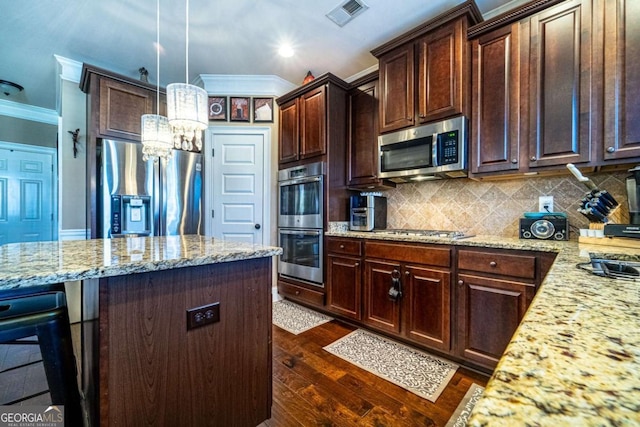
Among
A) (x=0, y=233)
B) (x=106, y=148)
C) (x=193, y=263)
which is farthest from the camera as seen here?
(x=0, y=233)

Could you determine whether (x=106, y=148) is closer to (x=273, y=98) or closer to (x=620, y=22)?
(x=273, y=98)

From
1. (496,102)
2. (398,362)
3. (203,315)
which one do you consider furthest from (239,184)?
(496,102)

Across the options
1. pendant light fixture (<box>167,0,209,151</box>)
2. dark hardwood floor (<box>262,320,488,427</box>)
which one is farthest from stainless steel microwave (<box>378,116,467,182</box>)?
pendant light fixture (<box>167,0,209,151</box>)

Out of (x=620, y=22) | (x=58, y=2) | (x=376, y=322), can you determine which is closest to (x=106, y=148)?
(x=58, y=2)

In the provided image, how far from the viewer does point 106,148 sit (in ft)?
8.94

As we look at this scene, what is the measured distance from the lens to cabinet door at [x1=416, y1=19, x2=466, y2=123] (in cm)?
213

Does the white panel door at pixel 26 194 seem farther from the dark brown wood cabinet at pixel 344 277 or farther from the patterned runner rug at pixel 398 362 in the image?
the patterned runner rug at pixel 398 362

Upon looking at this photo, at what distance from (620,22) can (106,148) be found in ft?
13.1

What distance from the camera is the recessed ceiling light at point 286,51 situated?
2825mm

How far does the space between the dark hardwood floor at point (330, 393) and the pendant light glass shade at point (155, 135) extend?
1596mm

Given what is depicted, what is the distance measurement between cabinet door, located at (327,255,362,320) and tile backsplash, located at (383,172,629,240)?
2.37 feet

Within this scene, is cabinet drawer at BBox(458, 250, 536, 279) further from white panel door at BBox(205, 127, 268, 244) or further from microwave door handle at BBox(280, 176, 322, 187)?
white panel door at BBox(205, 127, 268, 244)

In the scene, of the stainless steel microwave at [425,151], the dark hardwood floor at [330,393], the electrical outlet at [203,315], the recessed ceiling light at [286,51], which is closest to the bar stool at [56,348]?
the electrical outlet at [203,315]

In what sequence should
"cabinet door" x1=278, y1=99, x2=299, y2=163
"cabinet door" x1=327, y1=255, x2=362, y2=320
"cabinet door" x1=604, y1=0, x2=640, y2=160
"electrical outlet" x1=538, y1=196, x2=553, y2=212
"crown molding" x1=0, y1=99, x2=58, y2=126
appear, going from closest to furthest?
"cabinet door" x1=604, y1=0, x2=640, y2=160
"electrical outlet" x1=538, y1=196, x2=553, y2=212
"cabinet door" x1=327, y1=255, x2=362, y2=320
"cabinet door" x1=278, y1=99, x2=299, y2=163
"crown molding" x1=0, y1=99, x2=58, y2=126
